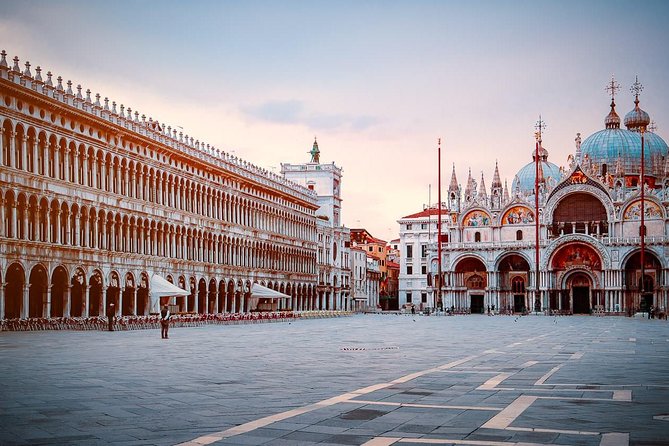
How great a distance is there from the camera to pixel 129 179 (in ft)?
184

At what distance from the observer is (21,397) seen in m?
13.2

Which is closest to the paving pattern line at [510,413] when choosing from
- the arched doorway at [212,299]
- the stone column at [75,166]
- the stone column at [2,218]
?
the stone column at [2,218]

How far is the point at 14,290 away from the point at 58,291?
4.05 metres

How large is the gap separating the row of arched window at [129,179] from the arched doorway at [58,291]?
203 inches

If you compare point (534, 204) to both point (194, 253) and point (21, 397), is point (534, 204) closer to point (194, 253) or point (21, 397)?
point (194, 253)

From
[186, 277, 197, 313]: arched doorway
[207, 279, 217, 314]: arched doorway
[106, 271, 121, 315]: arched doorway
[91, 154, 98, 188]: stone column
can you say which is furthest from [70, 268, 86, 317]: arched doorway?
[207, 279, 217, 314]: arched doorway

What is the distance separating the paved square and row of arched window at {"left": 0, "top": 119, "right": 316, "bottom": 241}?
23.3 meters

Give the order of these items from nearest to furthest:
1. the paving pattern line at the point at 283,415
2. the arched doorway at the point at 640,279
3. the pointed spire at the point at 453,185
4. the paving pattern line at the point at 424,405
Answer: the paving pattern line at the point at 283,415, the paving pattern line at the point at 424,405, the arched doorway at the point at 640,279, the pointed spire at the point at 453,185

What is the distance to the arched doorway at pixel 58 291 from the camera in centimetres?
→ 4751

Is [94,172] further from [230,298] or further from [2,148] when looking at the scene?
[230,298]

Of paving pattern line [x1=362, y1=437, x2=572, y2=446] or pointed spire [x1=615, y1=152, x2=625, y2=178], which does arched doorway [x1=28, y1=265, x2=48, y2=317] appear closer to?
paving pattern line [x1=362, y1=437, x2=572, y2=446]

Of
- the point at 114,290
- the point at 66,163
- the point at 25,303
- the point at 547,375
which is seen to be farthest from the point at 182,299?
the point at 547,375

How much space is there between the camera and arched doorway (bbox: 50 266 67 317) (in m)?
47.5

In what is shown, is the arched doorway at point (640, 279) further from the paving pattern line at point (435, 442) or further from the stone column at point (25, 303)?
the paving pattern line at point (435, 442)
